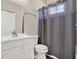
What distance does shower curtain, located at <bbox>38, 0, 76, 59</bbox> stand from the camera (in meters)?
1.57

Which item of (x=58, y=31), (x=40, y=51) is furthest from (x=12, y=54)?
(x=58, y=31)

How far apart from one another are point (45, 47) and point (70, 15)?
3.54ft

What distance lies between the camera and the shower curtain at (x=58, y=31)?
5.14 ft

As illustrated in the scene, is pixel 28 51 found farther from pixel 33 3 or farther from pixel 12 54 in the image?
pixel 33 3

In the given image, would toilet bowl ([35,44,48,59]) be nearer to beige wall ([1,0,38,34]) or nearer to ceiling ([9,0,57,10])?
beige wall ([1,0,38,34])

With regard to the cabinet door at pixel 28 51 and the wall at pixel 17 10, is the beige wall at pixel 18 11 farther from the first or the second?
the cabinet door at pixel 28 51

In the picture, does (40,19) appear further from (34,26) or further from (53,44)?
(53,44)

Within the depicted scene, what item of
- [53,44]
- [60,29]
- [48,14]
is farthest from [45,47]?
[48,14]

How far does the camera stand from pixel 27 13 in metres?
2.45

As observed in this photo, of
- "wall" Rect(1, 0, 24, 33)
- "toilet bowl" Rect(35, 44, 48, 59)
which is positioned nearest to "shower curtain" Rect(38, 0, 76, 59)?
"toilet bowl" Rect(35, 44, 48, 59)

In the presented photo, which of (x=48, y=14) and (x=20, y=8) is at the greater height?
(x=20, y=8)

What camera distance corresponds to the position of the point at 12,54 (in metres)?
1.56

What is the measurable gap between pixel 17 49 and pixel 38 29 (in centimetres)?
100

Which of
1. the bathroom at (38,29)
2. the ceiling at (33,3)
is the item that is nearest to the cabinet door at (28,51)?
the bathroom at (38,29)
